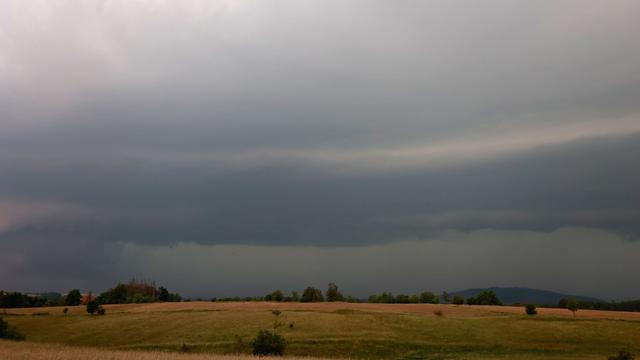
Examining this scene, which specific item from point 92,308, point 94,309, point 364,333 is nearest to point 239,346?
point 364,333

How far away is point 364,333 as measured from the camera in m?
78.6

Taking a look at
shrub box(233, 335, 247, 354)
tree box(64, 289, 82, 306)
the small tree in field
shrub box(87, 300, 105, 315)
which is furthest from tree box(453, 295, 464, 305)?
tree box(64, 289, 82, 306)

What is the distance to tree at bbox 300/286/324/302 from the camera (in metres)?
158

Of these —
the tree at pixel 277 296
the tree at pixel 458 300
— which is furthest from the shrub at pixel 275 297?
the tree at pixel 458 300

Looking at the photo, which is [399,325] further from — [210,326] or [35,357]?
[35,357]

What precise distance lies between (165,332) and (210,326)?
6507 mm

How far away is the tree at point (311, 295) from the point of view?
158250mm

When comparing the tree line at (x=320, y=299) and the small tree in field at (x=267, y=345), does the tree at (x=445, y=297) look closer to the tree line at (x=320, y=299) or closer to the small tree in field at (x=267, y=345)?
the tree line at (x=320, y=299)

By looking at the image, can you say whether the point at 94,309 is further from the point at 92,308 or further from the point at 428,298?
the point at 428,298

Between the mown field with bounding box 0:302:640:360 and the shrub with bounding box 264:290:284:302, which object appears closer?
the mown field with bounding box 0:302:640:360

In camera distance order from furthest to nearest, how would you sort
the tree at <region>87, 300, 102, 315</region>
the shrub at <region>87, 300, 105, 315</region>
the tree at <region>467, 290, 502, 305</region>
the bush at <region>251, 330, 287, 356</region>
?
the tree at <region>467, 290, 502, 305</region> < the tree at <region>87, 300, 102, 315</region> < the shrub at <region>87, 300, 105, 315</region> < the bush at <region>251, 330, 287, 356</region>

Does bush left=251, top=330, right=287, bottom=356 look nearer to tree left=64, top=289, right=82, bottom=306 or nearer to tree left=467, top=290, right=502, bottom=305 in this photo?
tree left=467, top=290, right=502, bottom=305

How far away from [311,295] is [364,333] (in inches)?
3311

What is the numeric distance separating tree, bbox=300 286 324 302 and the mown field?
4963 cm
